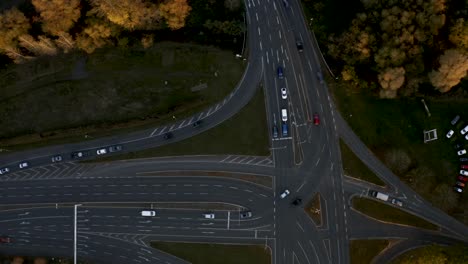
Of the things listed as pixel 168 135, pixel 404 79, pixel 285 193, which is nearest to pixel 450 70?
pixel 404 79

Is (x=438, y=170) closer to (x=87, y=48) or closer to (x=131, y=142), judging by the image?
(x=131, y=142)

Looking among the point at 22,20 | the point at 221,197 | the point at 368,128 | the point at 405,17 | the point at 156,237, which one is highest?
the point at 22,20

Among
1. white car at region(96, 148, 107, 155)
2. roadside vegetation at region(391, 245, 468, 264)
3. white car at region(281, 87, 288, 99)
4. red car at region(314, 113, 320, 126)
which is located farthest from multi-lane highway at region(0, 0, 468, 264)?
roadside vegetation at region(391, 245, 468, 264)

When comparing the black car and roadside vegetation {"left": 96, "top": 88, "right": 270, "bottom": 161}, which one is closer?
the black car

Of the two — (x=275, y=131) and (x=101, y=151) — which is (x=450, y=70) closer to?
(x=275, y=131)

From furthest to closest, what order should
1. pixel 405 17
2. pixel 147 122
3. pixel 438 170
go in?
pixel 147 122, pixel 438 170, pixel 405 17

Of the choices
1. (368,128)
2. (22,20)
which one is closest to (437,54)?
(368,128)

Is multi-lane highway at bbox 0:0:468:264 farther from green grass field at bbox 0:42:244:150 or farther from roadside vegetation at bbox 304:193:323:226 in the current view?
green grass field at bbox 0:42:244:150
